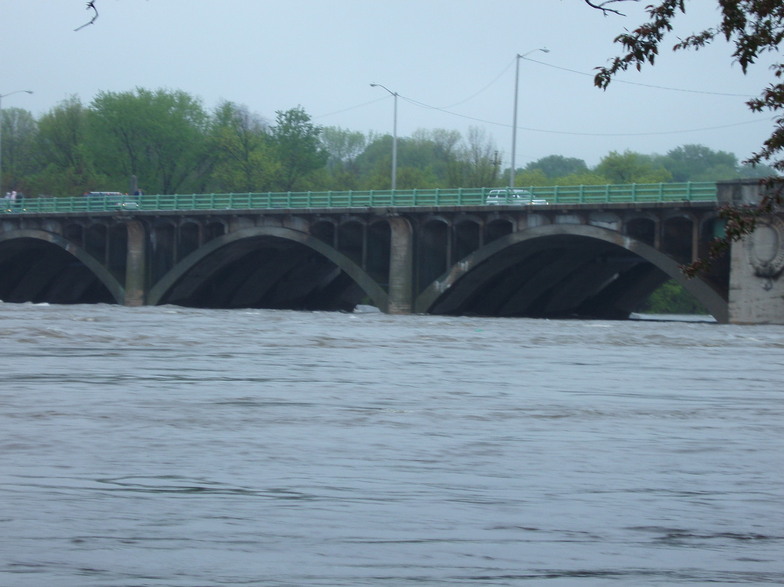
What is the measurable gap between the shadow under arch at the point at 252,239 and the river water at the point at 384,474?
35.9 m

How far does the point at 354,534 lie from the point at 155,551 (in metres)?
1.52

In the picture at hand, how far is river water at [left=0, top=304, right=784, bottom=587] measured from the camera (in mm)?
8070

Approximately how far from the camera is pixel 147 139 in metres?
98.8

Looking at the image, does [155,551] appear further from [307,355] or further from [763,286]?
[763,286]

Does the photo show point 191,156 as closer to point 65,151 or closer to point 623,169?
point 65,151

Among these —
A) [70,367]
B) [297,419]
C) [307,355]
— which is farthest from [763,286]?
[297,419]

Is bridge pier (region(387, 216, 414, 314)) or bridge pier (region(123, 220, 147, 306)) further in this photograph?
bridge pier (region(123, 220, 147, 306))

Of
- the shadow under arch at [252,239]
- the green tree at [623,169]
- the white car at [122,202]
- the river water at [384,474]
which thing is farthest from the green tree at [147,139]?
the river water at [384,474]

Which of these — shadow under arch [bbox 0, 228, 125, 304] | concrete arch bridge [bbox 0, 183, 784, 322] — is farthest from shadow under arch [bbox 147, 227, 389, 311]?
shadow under arch [bbox 0, 228, 125, 304]

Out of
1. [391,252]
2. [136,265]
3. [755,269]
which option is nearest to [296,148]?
[136,265]

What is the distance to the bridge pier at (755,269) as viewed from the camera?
42875 millimetres

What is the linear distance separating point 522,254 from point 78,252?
30824 mm

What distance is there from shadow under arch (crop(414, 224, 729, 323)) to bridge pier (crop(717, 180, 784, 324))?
3.73m

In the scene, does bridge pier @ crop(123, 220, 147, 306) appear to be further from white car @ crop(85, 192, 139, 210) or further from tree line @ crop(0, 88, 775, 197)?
tree line @ crop(0, 88, 775, 197)
